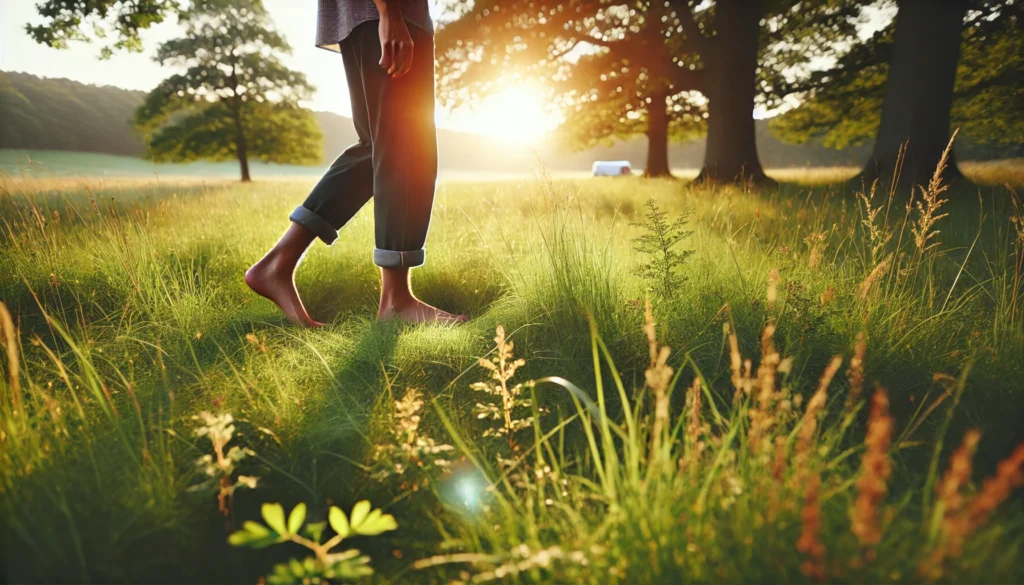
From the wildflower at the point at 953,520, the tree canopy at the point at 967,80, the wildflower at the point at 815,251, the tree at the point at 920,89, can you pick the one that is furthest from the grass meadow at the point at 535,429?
the tree canopy at the point at 967,80

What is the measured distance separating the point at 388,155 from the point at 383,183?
121mm

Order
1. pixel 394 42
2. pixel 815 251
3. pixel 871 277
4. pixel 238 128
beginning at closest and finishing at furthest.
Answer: pixel 871 277
pixel 815 251
pixel 394 42
pixel 238 128

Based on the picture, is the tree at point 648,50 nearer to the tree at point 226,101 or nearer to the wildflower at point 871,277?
the wildflower at point 871,277

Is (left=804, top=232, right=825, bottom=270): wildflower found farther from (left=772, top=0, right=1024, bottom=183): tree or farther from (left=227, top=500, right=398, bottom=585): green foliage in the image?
(left=227, top=500, right=398, bottom=585): green foliage

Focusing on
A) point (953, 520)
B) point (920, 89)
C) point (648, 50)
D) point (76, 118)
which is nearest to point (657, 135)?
point (648, 50)

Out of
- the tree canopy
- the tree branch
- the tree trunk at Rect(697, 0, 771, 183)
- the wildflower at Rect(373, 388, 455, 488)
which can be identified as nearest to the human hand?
the wildflower at Rect(373, 388, 455, 488)

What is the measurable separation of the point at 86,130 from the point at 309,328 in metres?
80.7

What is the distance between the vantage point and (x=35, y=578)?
1013 mm

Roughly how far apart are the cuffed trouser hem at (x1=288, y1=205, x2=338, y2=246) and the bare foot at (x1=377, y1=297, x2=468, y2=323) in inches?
16.8

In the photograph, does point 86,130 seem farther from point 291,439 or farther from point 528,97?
point 291,439

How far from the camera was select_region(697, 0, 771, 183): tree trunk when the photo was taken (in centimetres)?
884

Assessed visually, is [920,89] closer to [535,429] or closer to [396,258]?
[396,258]

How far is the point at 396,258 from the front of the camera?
7.89 ft

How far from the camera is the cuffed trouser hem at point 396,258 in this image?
2.40 meters
